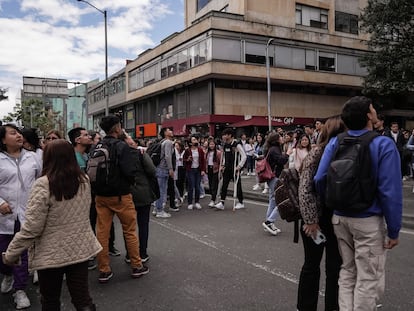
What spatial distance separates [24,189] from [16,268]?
2.63 feet

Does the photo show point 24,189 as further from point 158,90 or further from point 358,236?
point 158,90

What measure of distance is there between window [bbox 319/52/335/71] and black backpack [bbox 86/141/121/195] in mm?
32810

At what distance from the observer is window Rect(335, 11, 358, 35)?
3763 centimetres

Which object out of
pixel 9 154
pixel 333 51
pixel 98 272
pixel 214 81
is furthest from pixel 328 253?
pixel 333 51

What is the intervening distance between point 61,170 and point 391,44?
88.8ft

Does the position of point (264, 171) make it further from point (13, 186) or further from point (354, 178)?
point (354, 178)

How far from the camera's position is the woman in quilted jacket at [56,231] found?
2.92 metres

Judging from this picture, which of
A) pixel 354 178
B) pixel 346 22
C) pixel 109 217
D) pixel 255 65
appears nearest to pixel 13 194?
pixel 109 217

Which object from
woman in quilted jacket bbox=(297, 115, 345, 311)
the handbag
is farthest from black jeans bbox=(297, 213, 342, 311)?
the handbag

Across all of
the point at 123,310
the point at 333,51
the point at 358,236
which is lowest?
the point at 123,310

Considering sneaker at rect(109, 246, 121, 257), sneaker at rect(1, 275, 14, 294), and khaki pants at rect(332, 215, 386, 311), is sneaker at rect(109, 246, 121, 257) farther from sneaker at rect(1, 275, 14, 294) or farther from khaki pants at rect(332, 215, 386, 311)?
khaki pants at rect(332, 215, 386, 311)

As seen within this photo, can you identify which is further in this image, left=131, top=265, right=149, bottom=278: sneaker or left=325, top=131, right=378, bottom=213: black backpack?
left=131, top=265, right=149, bottom=278: sneaker

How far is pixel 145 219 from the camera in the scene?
207 inches

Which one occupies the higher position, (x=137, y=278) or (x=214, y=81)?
(x=214, y=81)
